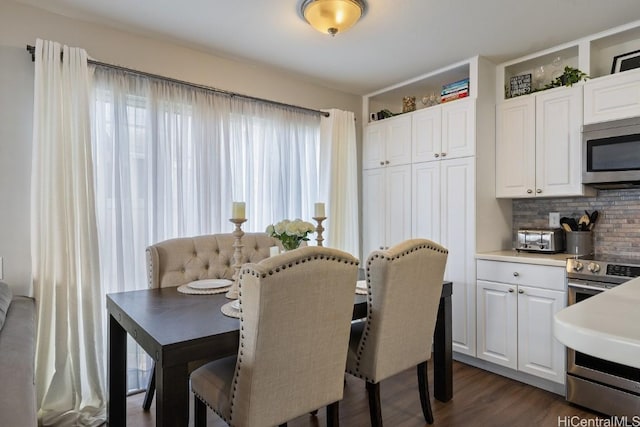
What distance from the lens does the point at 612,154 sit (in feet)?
8.08

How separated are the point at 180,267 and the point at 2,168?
3.73 ft

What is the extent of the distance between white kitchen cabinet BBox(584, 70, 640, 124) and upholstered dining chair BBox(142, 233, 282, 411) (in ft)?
8.26

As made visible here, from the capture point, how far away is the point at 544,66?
305 centimetres

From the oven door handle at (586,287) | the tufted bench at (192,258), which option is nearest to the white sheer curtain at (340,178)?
the tufted bench at (192,258)

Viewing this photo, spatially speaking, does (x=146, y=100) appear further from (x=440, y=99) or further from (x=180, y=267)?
(x=440, y=99)

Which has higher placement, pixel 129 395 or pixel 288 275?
pixel 288 275

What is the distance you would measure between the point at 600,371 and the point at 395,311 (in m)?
1.42

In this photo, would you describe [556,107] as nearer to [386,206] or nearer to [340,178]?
[386,206]

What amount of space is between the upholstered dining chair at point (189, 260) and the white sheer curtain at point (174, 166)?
0.27m

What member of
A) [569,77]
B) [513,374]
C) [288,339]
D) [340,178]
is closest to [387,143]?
[340,178]

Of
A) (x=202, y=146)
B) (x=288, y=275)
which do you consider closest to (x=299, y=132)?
(x=202, y=146)

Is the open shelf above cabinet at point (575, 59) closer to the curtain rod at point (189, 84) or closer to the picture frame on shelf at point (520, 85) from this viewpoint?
the picture frame on shelf at point (520, 85)

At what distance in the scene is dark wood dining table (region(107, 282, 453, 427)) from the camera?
1341 millimetres

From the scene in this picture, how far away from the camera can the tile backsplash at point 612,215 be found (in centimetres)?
263
